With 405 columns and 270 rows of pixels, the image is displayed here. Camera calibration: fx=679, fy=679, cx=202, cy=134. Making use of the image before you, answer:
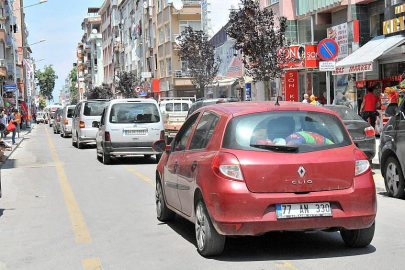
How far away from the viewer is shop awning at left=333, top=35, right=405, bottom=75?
77.3 ft

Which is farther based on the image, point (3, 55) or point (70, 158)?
point (3, 55)

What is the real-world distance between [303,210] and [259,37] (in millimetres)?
24465

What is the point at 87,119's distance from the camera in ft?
88.2

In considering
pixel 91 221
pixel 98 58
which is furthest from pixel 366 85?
pixel 98 58

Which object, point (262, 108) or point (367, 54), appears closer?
point (262, 108)

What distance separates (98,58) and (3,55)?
72495mm

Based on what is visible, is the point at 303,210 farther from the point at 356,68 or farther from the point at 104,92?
the point at 104,92

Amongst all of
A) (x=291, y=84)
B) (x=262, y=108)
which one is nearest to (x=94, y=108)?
(x=291, y=84)

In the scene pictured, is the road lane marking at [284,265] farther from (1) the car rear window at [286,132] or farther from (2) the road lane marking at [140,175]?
(2) the road lane marking at [140,175]

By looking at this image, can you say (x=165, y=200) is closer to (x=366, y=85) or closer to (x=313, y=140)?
(x=313, y=140)

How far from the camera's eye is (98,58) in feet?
440

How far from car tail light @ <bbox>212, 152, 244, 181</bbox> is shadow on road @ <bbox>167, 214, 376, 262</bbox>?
84 centimetres

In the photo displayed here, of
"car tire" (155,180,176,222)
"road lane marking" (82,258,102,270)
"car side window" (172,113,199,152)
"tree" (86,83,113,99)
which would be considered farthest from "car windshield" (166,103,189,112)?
"tree" (86,83,113,99)

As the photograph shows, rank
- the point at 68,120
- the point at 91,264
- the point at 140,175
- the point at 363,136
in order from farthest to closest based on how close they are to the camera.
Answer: the point at 68,120, the point at 140,175, the point at 363,136, the point at 91,264
